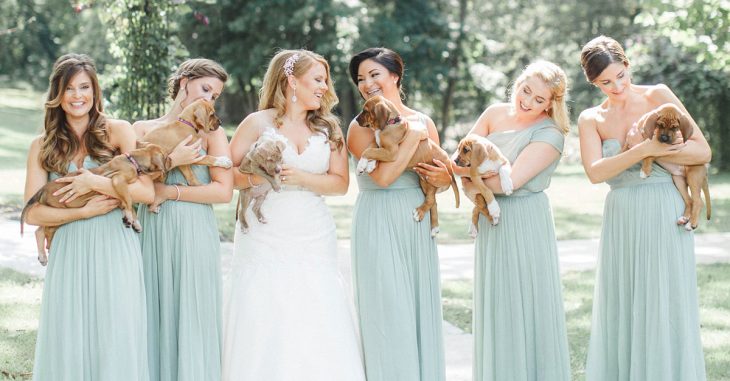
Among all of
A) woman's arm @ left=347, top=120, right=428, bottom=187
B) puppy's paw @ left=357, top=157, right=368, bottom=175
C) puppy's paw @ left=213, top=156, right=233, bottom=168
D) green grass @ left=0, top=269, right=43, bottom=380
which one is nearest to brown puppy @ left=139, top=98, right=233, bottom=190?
puppy's paw @ left=213, top=156, right=233, bottom=168

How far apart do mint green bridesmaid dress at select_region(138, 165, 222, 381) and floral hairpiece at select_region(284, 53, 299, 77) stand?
790 millimetres

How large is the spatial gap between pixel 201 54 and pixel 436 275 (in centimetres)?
2206

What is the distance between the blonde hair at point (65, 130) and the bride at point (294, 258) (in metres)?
0.83

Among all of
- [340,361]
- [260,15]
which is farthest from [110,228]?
[260,15]

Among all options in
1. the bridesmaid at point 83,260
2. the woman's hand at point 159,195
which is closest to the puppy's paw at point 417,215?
the woman's hand at point 159,195

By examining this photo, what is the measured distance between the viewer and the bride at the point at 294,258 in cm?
505

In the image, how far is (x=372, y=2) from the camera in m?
27.7

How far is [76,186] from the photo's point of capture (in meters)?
4.36

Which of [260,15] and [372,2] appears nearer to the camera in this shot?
[260,15]

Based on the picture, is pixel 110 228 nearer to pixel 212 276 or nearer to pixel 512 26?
pixel 212 276

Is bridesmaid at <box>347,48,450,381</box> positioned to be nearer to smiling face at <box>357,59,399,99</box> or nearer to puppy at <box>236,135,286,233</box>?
smiling face at <box>357,59,399,99</box>

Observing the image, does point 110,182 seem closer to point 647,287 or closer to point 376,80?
point 376,80

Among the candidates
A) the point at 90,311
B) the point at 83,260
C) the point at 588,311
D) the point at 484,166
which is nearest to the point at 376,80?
the point at 484,166

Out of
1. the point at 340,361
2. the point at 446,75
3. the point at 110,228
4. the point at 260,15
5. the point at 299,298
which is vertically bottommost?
the point at 340,361
